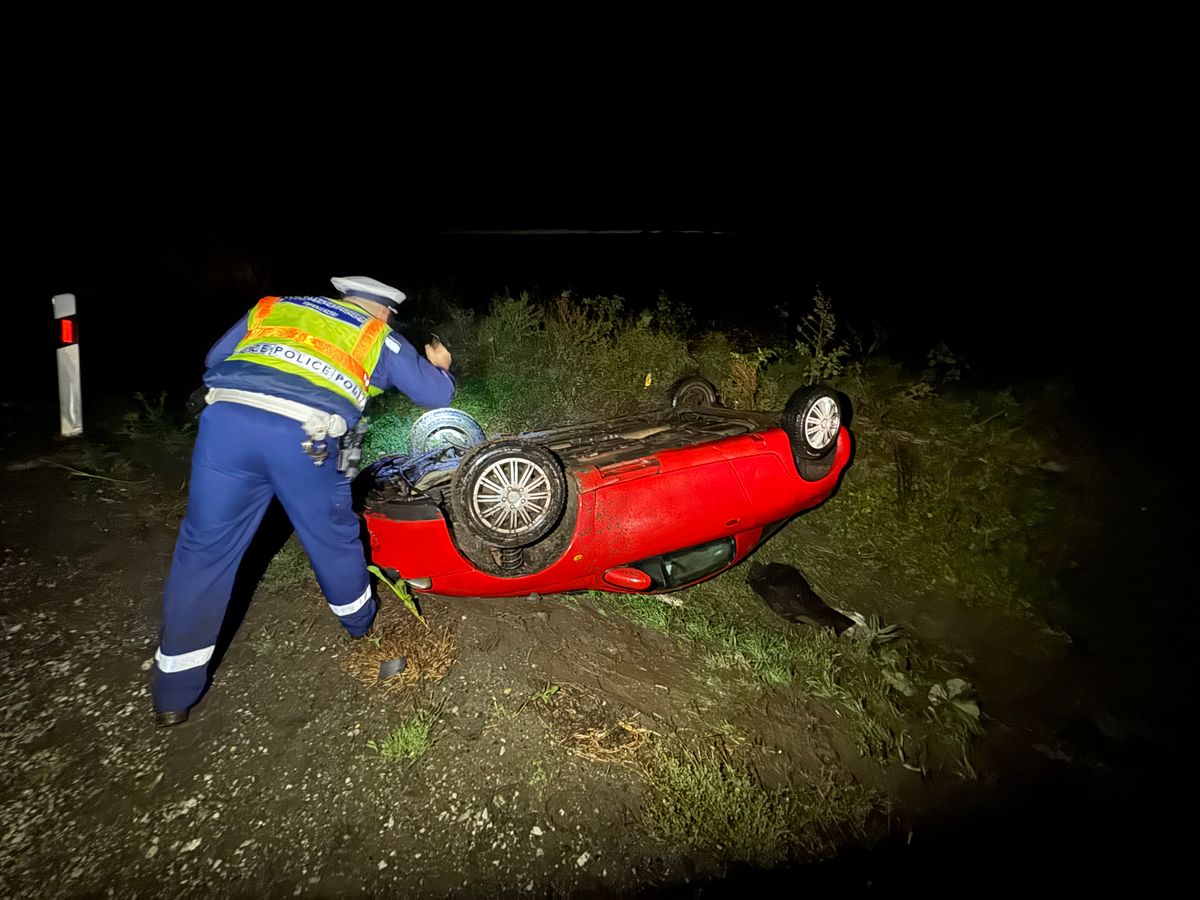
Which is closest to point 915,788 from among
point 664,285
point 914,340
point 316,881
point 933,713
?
point 933,713

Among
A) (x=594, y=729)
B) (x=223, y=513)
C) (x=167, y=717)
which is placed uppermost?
(x=223, y=513)

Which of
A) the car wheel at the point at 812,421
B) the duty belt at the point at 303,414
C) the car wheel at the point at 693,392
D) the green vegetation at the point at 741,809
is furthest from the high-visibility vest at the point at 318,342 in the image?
the car wheel at the point at 693,392

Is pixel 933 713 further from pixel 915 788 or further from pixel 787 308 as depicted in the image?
pixel 787 308

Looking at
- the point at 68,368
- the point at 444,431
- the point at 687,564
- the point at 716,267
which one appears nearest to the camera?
the point at 687,564

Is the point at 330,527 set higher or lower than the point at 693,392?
lower

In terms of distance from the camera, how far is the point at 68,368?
4.30m

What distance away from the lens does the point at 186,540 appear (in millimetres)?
2318

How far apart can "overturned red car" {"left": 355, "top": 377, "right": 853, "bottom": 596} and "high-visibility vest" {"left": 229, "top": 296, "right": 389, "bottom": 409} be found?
61cm

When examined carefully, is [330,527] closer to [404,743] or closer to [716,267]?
[404,743]

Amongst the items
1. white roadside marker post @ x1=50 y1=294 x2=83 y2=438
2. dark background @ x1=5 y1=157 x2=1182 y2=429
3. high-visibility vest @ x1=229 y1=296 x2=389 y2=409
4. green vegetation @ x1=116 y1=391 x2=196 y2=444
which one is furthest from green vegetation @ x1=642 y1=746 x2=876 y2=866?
dark background @ x1=5 y1=157 x2=1182 y2=429

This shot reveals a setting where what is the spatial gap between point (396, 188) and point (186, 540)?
28223 mm

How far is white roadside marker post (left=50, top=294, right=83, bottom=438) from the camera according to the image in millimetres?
4203

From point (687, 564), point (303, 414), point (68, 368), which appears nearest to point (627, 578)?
point (687, 564)

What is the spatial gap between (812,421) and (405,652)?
2.57 metres
